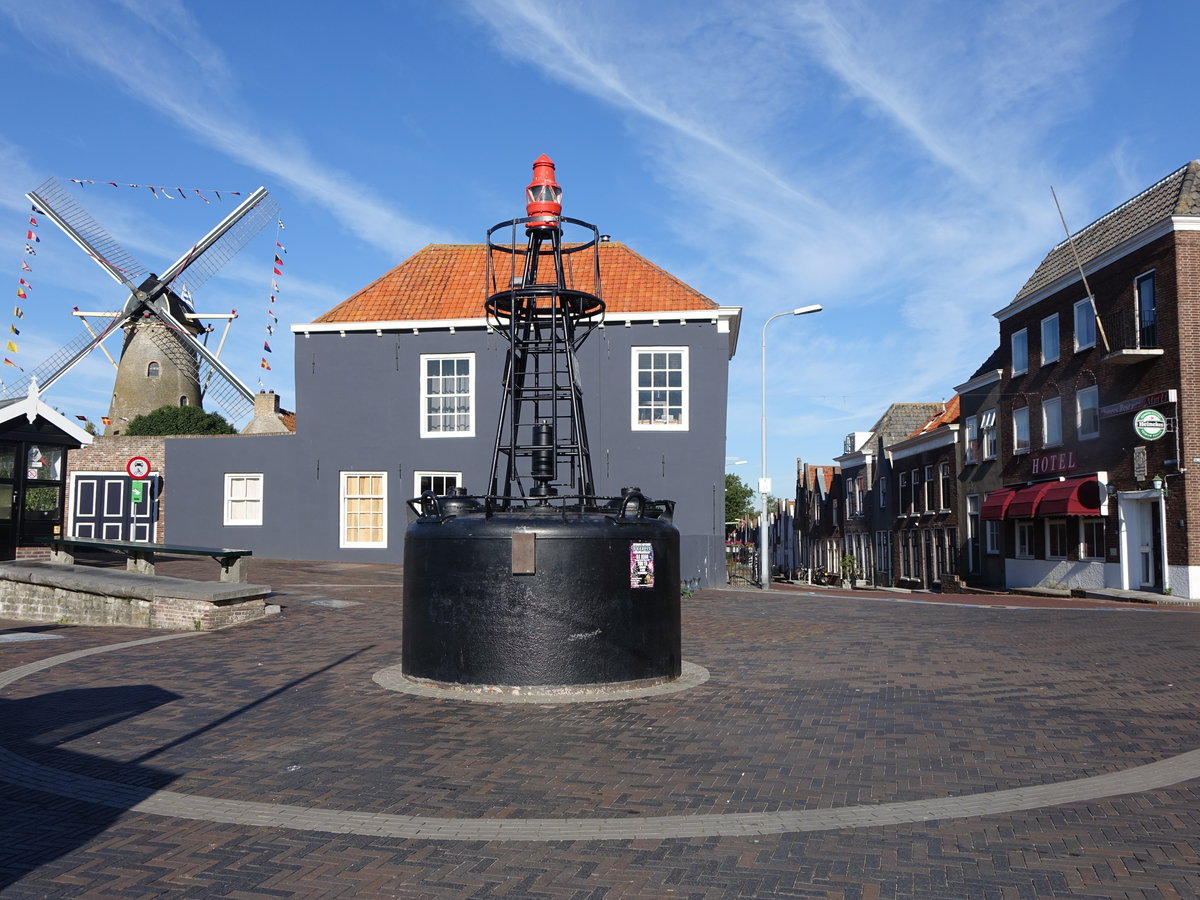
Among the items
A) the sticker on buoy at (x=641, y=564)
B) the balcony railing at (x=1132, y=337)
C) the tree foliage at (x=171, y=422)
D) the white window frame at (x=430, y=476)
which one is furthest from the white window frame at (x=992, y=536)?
the tree foliage at (x=171, y=422)

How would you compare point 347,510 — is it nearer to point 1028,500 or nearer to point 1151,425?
point 1028,500

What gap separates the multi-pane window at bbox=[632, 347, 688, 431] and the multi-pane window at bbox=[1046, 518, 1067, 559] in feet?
42.7

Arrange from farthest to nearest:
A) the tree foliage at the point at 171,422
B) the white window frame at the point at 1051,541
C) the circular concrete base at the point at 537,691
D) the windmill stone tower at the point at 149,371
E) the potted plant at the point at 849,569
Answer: the potted plant at the point at 849,569 → the windmill stone tower at the point at 149,371 → the tree foliage at the point at 171,422 → the white window frame at the point at 1051,541 → the circular concrete base at the point at 537,691

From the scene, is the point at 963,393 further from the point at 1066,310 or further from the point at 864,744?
the point at 864,744

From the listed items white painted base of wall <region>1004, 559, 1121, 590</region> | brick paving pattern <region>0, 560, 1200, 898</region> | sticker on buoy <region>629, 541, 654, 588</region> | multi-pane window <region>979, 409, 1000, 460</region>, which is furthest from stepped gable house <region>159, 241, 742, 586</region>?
sticker on buoy <region>629, 541, 654, 588</region>

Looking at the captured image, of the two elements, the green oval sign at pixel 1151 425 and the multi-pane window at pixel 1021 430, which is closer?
the green oval sign at pixel 1151 425

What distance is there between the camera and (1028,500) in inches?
1224

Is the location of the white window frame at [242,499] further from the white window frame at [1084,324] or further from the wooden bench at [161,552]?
the white window frame at [1084,324]

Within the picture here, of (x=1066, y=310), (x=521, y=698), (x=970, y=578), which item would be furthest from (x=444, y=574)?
(x=970, y=578)

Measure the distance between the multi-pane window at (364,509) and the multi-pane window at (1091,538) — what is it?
20342 millimetres

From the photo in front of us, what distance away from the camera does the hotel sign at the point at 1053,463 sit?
29516 millimetres

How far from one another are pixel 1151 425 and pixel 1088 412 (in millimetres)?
3951

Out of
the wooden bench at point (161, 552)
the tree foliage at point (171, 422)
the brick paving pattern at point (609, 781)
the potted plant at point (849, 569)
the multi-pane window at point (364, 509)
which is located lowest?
the potted plant at point (849, 569)

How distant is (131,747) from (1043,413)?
30.2 m
